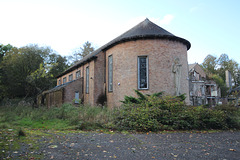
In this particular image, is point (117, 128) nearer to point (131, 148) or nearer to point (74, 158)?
point (131, 148)

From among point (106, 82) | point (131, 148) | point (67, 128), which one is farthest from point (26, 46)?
point (131, 148)

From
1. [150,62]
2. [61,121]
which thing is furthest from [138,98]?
[61,121]

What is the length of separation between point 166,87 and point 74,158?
10.4 meters

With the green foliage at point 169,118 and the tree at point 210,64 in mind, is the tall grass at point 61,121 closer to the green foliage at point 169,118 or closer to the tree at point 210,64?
the green foliage at point 169,118

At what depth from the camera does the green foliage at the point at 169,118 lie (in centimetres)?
795

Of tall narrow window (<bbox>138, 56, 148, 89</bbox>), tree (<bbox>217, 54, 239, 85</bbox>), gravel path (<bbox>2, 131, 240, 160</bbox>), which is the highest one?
tree (<bbox>217, 54, 239, 85</bbox>)

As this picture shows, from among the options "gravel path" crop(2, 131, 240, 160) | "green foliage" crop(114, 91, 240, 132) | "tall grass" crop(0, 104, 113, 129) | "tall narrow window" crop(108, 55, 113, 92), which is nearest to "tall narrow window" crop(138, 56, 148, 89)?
"tall narrow window" crop(108, 55, 113, 92)

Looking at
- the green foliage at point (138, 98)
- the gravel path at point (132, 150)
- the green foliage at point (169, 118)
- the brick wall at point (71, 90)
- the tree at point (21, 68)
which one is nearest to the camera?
the gravel path at point (132, 150)

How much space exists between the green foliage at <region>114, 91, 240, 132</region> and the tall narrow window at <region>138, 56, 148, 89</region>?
13.6ft

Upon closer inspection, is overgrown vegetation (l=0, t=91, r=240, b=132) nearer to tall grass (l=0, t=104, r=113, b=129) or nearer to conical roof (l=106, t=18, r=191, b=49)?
tall grass (l=0, t=104, r=113, b=129)

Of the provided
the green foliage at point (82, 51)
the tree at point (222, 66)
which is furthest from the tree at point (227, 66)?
the green foliage at point (82, 51)

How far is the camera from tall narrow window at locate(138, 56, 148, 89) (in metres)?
13.6

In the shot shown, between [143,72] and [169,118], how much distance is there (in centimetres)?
581

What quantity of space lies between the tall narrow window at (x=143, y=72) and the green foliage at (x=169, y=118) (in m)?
4.14
